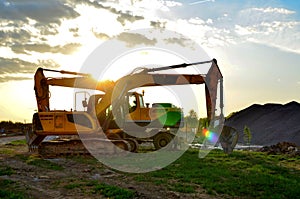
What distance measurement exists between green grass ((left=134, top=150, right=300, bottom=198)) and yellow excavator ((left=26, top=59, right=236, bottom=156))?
397 cm

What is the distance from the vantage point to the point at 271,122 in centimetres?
7081

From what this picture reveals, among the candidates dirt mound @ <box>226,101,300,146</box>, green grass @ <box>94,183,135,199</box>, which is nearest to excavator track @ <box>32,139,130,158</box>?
green grass @ <box>94,183,135,199</box>

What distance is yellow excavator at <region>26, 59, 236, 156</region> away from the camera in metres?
19.8

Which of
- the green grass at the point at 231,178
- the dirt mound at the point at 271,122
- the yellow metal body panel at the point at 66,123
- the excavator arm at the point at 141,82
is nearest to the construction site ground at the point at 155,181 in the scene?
the green grass at the point at 231,178

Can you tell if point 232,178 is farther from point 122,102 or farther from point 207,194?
point 122,102

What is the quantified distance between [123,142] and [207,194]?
10.1 m

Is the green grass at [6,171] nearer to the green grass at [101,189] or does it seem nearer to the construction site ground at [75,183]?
the construction site ground at [75,183]

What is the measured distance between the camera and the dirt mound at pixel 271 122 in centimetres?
5741

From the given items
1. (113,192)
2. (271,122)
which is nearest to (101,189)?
(113,192)

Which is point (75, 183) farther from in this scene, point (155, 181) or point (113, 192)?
point (155, 181)

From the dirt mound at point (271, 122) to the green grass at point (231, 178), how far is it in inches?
1438

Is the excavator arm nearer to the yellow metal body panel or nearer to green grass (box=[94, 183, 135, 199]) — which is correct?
the yellow metal body panel

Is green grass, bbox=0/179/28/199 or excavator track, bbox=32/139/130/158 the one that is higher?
excavator track, bbox=32/139/130/158

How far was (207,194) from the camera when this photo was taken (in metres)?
10.3
